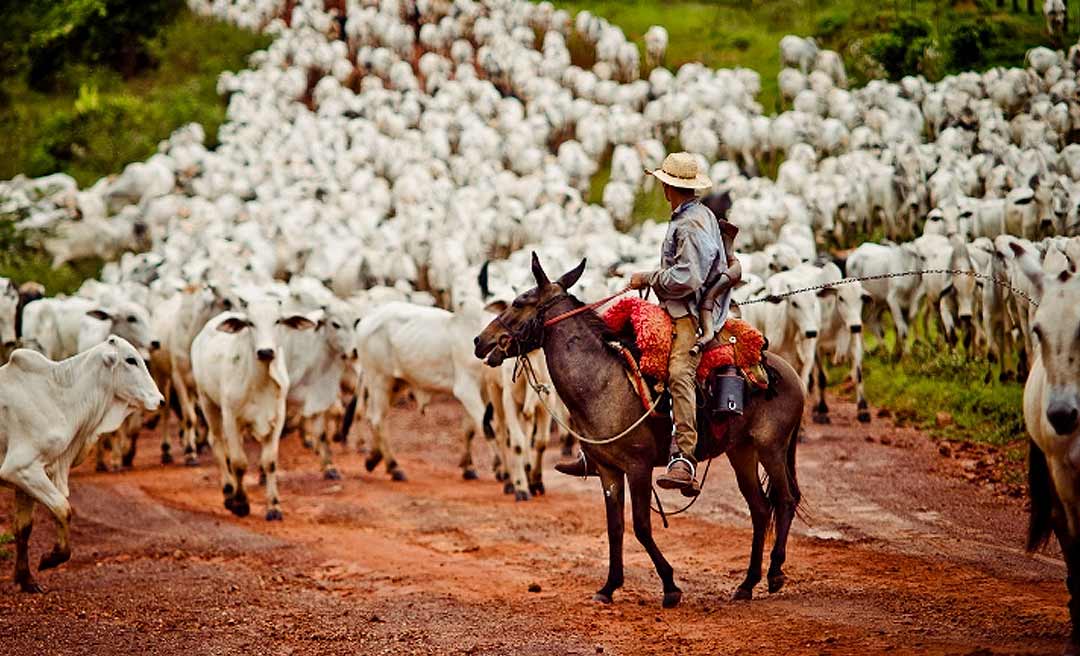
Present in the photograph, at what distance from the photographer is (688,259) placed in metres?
9.09

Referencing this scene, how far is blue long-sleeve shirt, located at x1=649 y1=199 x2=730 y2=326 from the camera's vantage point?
29.8 ft

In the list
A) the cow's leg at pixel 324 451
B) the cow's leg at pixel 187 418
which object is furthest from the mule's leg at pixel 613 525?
the cow's leg at pixel 187 418

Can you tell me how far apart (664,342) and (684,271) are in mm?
462

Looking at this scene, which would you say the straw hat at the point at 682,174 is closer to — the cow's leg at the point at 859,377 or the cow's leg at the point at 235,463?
the cow's leg at the point at 235,463

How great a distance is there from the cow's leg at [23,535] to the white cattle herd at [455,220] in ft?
0.17

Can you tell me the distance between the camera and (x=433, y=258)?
26016 millimetres

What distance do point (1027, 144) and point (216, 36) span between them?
33110 mm

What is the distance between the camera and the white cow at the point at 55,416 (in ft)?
34.4

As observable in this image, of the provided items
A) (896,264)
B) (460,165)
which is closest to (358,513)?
(896,264)

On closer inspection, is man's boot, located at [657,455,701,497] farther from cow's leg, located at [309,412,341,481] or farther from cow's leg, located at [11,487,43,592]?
cow's leg, located at [309,412,341,481]

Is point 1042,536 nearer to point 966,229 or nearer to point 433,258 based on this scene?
point 966,229

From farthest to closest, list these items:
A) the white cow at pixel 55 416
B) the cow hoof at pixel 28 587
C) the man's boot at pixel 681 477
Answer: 1. the cow hoof at pixel 28 587
2. the white cow at pixel 55 416
3. the man's boot at pixel 681 477

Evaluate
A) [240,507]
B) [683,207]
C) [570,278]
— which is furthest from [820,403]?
[570,278]

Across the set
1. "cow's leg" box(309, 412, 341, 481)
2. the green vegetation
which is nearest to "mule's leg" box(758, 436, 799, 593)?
"cow's leg" box(309, 412, 341, 481)
